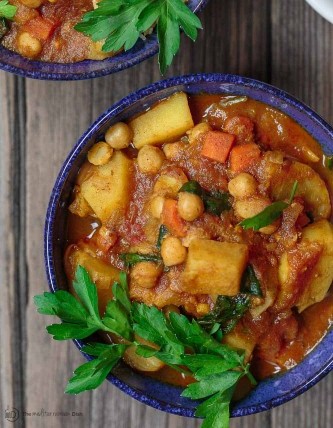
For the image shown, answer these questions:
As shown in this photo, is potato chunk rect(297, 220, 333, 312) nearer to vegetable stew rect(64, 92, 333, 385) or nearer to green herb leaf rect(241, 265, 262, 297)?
vegetable stew rect(64, 92, 333, 385)

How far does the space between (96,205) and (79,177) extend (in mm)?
160

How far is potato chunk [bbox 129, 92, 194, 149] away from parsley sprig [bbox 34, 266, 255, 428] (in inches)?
22.7

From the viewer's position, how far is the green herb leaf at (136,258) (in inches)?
110

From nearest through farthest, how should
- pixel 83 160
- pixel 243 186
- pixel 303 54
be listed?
1. pixel 243 186
2. pixel 83 160
3. pixel 303 54

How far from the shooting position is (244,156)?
277 centimetres

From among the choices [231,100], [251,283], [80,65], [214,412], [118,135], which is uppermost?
[80,65]

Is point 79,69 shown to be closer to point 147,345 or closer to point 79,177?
point 79,177

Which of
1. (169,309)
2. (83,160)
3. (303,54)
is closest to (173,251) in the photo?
(169,309)

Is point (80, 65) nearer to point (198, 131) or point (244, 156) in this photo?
point (198, 131)

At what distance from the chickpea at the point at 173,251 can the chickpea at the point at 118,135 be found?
0.46 m

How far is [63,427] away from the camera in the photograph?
3.39 meters

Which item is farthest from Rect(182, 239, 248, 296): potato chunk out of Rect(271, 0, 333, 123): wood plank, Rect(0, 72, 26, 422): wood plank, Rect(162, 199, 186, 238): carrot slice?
Rect(0, 72, 26, 422): wood plank

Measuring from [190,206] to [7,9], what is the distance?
1156 millimetres

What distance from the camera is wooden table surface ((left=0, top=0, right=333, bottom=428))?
3262 mm
